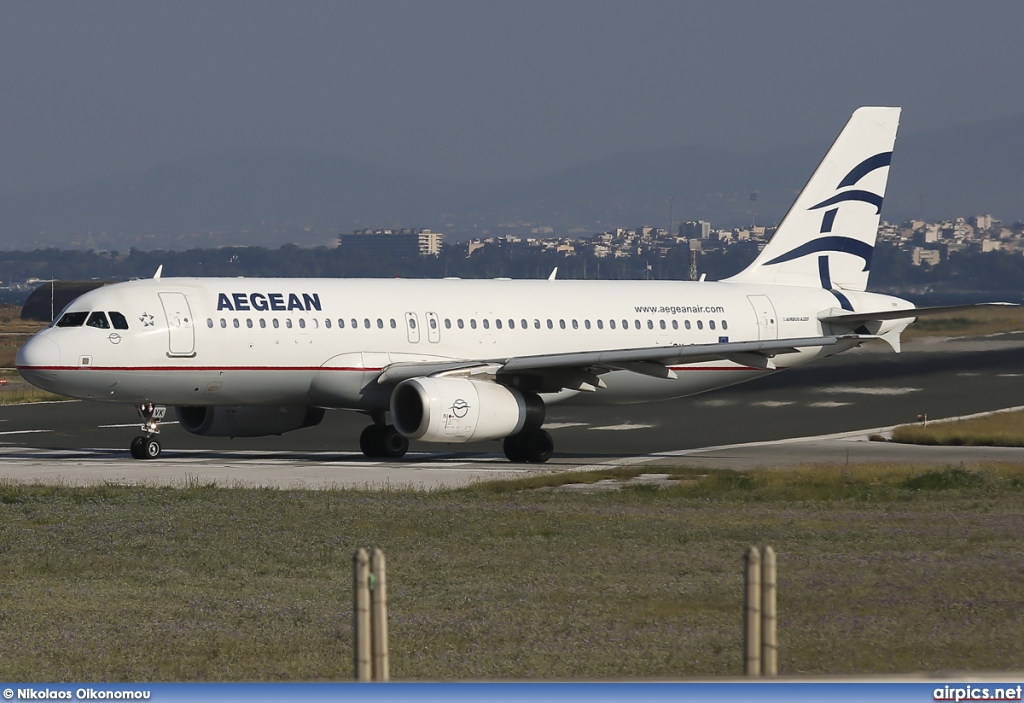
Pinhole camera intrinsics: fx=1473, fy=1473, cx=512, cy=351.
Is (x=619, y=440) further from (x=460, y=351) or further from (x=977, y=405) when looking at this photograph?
(x=977, y=405)

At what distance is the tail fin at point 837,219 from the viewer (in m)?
38.5

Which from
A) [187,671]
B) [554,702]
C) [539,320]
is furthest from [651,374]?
[554,702]

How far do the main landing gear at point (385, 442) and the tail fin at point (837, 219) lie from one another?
10.7 meters

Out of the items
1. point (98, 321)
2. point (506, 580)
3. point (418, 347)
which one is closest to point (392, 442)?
point (418, 347)

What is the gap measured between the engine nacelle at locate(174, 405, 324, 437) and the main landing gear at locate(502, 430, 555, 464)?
448cm

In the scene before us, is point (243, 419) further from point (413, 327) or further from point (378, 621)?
point (378, 621)

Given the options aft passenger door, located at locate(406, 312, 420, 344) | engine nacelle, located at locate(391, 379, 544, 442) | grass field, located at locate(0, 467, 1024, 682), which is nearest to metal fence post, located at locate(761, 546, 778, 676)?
grass field, located at locate(0, 467, 1024, 682)

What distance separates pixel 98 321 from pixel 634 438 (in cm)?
1454

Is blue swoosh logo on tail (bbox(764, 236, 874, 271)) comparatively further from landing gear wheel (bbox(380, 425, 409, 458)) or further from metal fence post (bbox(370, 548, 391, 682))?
metal fence post (bbox(370, 548, 391, 682))

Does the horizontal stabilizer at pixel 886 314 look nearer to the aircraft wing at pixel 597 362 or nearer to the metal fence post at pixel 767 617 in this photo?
the aircraft wing at pixel 597 362

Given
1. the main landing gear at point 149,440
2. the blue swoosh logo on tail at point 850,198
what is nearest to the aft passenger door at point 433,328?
the main landing gear at point 149,440

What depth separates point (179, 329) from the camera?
30000 mm

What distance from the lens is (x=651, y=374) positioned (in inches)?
1247

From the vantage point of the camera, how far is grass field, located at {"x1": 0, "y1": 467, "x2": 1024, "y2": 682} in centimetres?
1173
